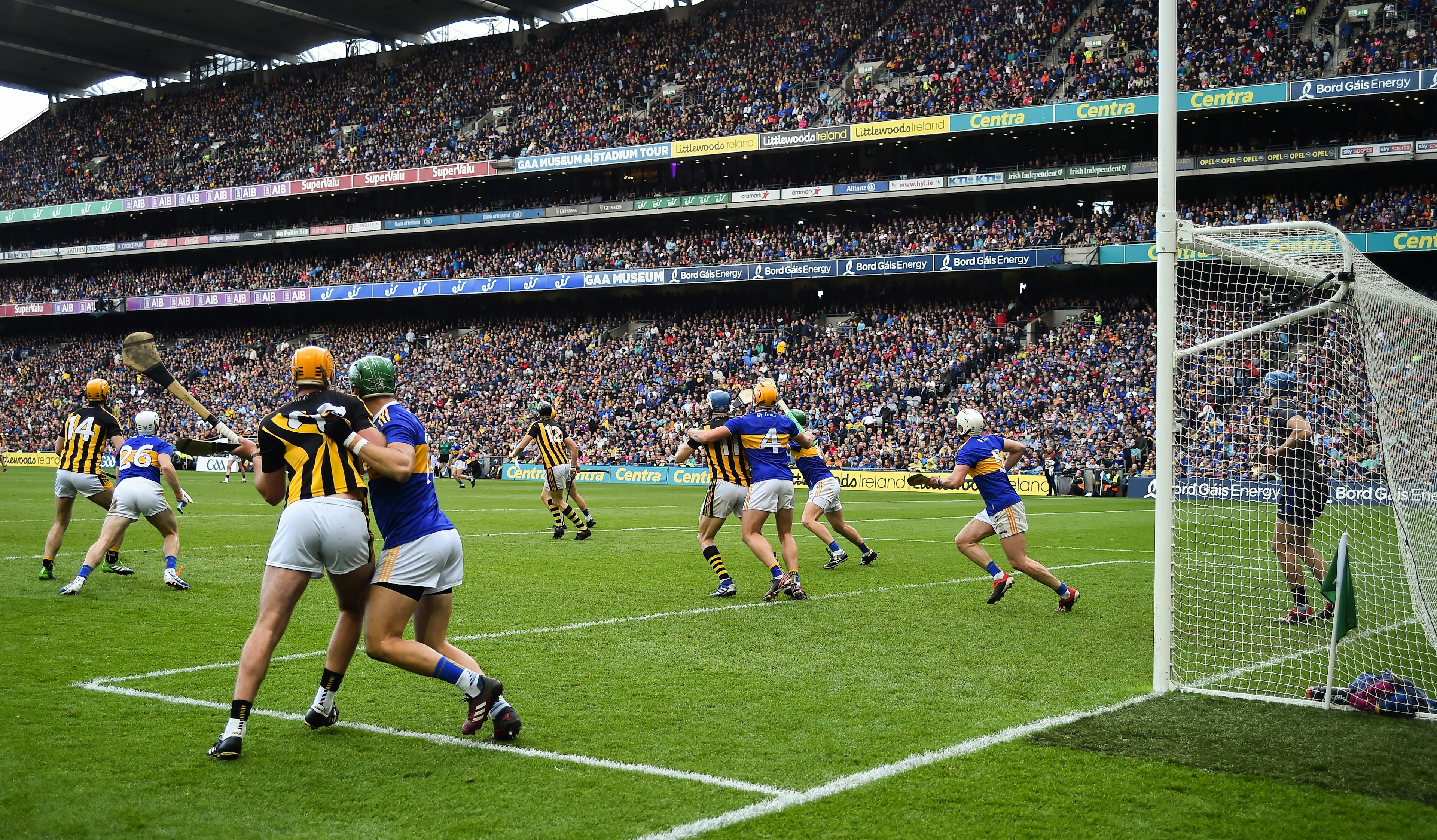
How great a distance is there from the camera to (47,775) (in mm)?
5340

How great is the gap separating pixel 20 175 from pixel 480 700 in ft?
263

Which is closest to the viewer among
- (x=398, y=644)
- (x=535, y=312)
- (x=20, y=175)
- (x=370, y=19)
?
(x=398, y=644)

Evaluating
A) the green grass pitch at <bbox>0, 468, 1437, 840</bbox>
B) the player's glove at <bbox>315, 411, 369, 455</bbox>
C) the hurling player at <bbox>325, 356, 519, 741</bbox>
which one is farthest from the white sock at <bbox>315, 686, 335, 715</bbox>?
the player's glove at <bbox>315, 411, 369, 455</bbox>

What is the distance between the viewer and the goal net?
7664 mm

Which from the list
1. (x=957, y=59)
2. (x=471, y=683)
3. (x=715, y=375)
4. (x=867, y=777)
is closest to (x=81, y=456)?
(x=471, y=683)

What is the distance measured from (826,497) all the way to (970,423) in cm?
390

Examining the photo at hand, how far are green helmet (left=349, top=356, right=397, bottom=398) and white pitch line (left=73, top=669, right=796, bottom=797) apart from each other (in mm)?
1909

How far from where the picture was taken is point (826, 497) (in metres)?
14.6

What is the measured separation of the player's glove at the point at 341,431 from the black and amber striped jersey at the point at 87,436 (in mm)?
8400

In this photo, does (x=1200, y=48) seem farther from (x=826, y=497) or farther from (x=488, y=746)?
(x=488, y=746)

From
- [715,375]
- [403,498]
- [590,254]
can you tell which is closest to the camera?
[403,498]

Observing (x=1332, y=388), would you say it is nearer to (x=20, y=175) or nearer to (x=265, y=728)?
(x=265, y=728)

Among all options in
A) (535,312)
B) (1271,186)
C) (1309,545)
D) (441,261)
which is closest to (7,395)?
(441,261)

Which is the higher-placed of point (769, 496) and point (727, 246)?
point (727, 246)
